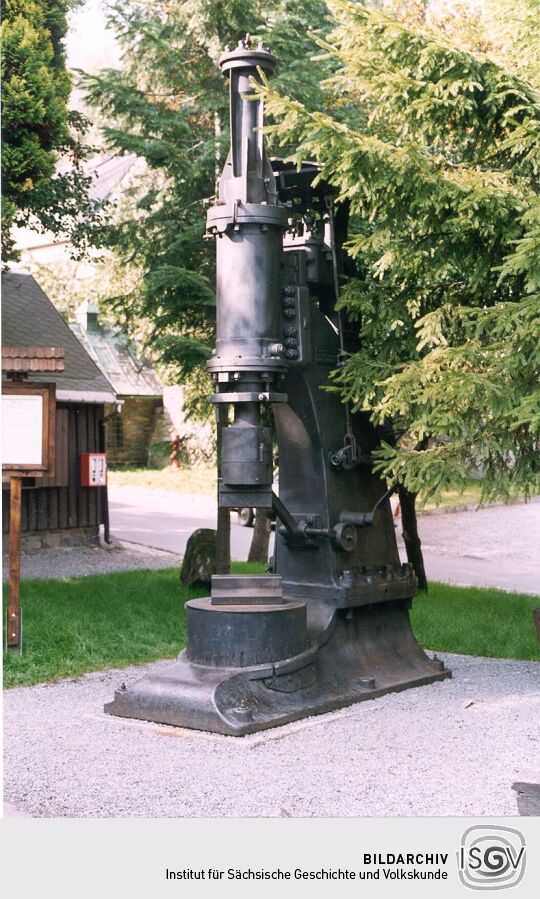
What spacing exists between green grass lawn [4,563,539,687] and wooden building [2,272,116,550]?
123 inches

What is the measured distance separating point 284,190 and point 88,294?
876 inches

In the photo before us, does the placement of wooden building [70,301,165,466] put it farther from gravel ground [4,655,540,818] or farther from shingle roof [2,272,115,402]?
gravel ground [4,655,540,818]

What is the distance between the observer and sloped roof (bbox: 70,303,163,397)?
30391 mm

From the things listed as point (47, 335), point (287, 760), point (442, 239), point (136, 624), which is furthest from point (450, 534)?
point (287, 760)

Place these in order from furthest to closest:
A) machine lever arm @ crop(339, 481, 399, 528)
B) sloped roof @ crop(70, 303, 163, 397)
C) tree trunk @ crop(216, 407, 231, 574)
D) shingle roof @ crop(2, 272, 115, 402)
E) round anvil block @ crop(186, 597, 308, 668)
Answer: sloped roof @ crop(70, 303, 163, 397) < shingle roof @ crop(2, 272, 115, 402) < tree trunk @ crop(216, 407, 231, 574) < machine lever arm @ crop(339, 481, 399, 528) < round anvil block @ crop(186, 597, 308, 668)

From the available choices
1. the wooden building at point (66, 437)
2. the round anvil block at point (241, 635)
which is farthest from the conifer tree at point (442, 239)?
the wooden building at point (66, 437)

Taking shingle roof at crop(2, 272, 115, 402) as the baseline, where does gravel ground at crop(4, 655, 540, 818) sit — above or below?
below

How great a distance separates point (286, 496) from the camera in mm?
6832

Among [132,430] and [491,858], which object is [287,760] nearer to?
[491,858]

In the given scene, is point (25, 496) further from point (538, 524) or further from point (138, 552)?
point (538, 524)

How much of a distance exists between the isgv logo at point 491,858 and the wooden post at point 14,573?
16.4 ft

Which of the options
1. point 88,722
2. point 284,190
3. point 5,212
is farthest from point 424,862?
point 5,212

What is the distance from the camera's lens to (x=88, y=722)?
6.11 metres

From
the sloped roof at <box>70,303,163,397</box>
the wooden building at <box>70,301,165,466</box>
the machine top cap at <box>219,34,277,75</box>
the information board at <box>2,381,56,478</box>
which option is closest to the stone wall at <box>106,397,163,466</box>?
the wooden building at <box>70,301,165,466</box>
